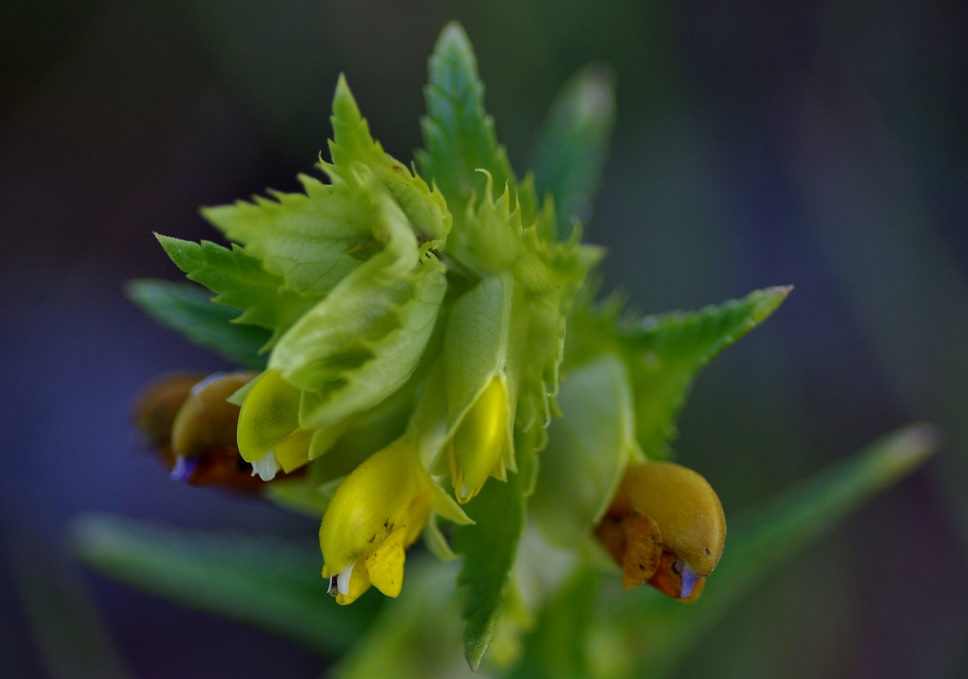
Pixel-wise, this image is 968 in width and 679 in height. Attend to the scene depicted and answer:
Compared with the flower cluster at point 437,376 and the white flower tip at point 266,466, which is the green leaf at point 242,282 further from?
the white flower tip at point 266,466

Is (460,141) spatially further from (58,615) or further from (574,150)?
(58,615)

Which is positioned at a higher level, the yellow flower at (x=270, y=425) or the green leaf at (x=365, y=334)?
the green leaf at (x=365, y=334)

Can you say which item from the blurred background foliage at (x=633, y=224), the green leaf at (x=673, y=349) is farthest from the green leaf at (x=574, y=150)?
the blurred background foliage at (x=633, y=224)

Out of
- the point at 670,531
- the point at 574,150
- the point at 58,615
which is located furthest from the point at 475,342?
the point at 58,615

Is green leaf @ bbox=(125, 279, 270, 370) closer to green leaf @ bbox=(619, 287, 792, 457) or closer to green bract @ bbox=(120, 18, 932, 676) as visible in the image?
green bract @ bbox=(120, 18, 932, 676)

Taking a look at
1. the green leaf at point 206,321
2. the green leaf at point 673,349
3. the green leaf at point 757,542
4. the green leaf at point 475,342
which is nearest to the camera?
the green leaf at point 475,342

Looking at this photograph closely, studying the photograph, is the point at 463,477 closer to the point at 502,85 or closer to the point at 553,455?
the point at 553,455
